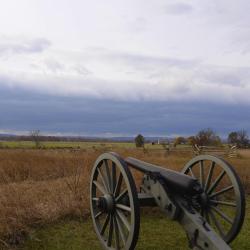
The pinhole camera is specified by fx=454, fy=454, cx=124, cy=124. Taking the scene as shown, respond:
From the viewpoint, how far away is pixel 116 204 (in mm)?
5586

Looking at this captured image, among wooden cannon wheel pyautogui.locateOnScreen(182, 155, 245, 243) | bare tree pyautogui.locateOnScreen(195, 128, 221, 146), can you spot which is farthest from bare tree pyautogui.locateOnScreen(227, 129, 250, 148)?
wooden cannon wheel pyautogui.locateOnScreen(182, 155, 245, 243)

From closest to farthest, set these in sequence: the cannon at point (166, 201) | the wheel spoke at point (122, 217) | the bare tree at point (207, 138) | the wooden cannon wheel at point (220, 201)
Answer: the cannon at point (166, 201) → the wheel spoke at point (122, 217) → the wooden cannon wheel at point (220, 201) → the bare tree at point (207, 138)

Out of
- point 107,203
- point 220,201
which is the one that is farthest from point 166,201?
point 220,201

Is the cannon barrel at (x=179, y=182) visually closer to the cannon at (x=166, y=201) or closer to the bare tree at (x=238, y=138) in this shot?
the cannon at (x=166, y=201)

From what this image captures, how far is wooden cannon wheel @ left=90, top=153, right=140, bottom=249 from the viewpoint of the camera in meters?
4.90

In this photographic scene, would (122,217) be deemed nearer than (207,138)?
Yes

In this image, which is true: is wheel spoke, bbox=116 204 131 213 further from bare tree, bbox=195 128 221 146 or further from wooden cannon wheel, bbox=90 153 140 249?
bare tree, bbox=195 128 221 146

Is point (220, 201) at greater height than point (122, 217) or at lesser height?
greater

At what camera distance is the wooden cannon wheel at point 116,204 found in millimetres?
4902

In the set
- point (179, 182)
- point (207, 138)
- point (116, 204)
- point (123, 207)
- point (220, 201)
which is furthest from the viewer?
point (207, 138)

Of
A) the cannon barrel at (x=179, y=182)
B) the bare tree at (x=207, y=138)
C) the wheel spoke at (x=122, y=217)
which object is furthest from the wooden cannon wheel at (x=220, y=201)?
the bare tree at (x=207, y=138)

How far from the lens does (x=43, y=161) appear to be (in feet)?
47.9

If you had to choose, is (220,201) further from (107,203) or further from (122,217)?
(107,203)

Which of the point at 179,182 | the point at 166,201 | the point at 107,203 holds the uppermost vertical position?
the point at 179,182
